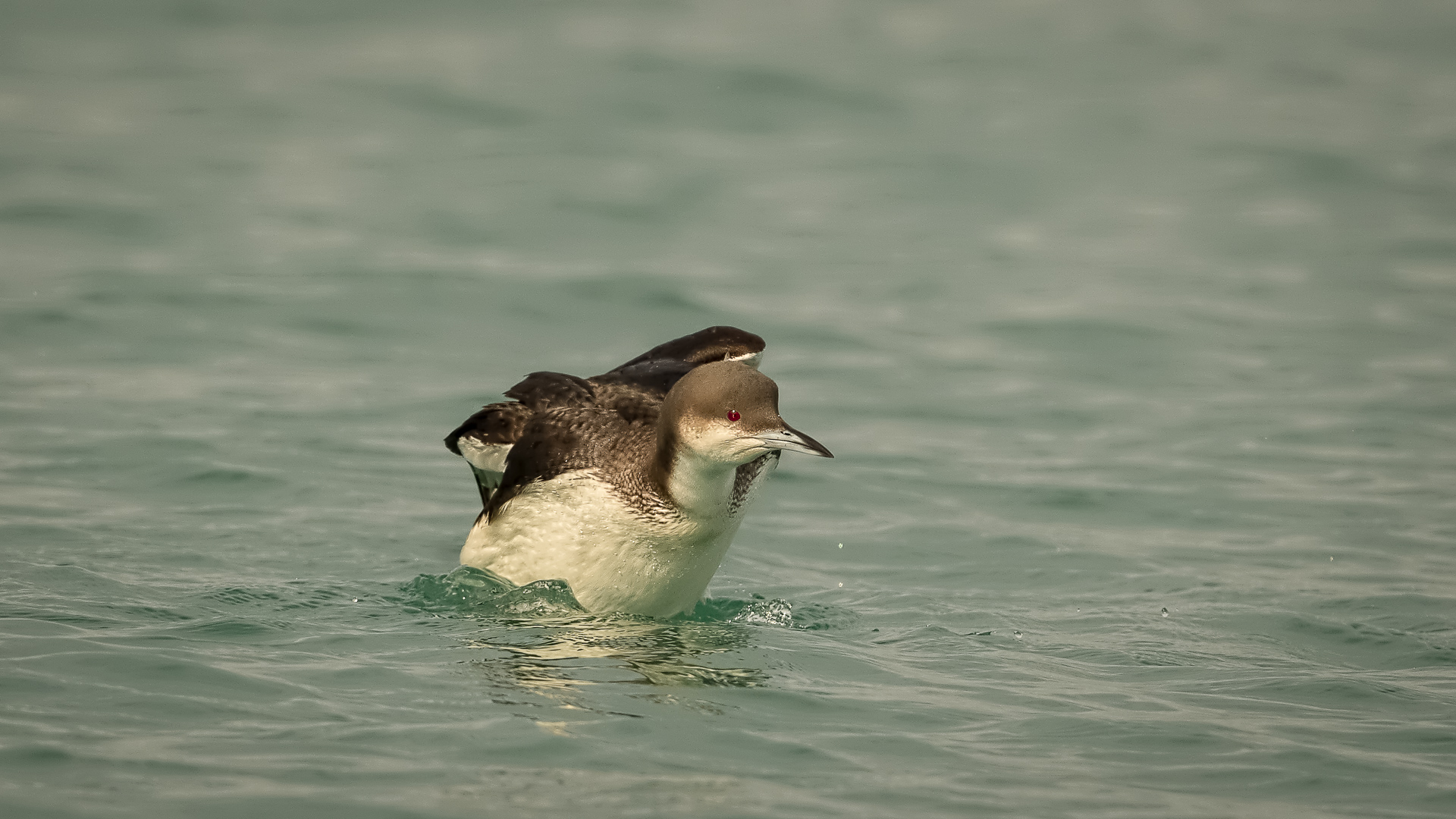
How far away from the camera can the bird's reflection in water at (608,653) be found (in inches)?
298

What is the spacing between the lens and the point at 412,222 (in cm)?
1722

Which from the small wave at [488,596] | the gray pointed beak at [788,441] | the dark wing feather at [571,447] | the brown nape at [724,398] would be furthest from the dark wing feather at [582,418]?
the gray pointed beak at [788,441]

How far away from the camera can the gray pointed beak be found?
24.2 ft

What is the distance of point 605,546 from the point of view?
27.3 feet

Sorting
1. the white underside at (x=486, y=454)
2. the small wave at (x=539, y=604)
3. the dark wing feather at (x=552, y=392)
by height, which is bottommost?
the small wave at (x=539, y=604)

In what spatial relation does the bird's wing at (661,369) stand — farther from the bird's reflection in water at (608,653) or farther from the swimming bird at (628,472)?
the bird's reflection in water at (608,653)

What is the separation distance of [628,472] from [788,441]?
1.07m

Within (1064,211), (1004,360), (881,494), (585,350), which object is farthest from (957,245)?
(881,494)

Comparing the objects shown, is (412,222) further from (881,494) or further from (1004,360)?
(881,494)

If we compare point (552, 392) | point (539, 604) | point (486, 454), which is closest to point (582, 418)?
point (552, 392)

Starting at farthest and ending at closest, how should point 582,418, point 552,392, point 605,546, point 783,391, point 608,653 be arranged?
point 783,391 < point 552,392 < point 582,418 < point 605,546 < point 608,653

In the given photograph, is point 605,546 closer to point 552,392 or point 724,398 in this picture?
point 552,392

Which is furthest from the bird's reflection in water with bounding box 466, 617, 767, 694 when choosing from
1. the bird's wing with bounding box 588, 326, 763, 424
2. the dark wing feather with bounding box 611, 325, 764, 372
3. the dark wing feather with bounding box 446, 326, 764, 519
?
the dark wing feather with bounding box 611, 325, 764, 372

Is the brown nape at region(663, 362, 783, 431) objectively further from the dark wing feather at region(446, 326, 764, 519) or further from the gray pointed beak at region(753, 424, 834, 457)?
the dark wing feather at region(446, 326, 764, 519)
